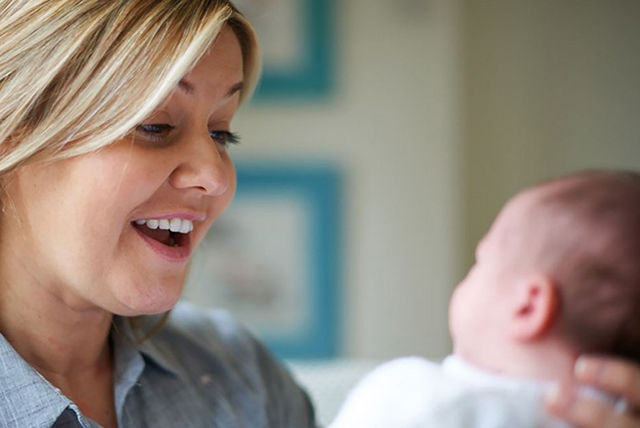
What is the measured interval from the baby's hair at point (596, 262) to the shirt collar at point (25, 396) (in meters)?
0.65

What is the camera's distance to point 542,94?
3496 mm

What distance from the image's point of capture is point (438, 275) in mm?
3309

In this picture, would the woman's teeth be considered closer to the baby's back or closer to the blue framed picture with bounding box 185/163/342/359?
the baby's back

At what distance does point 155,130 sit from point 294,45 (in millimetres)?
2108

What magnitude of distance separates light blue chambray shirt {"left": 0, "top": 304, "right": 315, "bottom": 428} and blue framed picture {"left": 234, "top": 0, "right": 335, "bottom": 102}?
1722 millimetres

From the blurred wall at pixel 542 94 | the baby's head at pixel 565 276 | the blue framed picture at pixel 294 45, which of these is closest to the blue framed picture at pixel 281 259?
the blue framed picture at pixel 294 45

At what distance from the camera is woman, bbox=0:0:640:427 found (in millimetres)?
1159

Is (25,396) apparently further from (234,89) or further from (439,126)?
(439,126)

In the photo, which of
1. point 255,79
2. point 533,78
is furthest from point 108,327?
point 533,78

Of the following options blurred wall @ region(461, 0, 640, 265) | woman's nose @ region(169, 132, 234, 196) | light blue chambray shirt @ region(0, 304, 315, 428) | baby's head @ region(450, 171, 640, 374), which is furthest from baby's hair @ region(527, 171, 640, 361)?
blurred wall @ region(461, 0, 640, 265)

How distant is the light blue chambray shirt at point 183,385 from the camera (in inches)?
46.7

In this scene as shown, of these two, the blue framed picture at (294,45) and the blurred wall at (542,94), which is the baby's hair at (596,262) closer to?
the blue framed picture at (294,45)

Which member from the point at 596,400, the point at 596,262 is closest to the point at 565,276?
the point at 596,262

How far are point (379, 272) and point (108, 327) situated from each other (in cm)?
197
